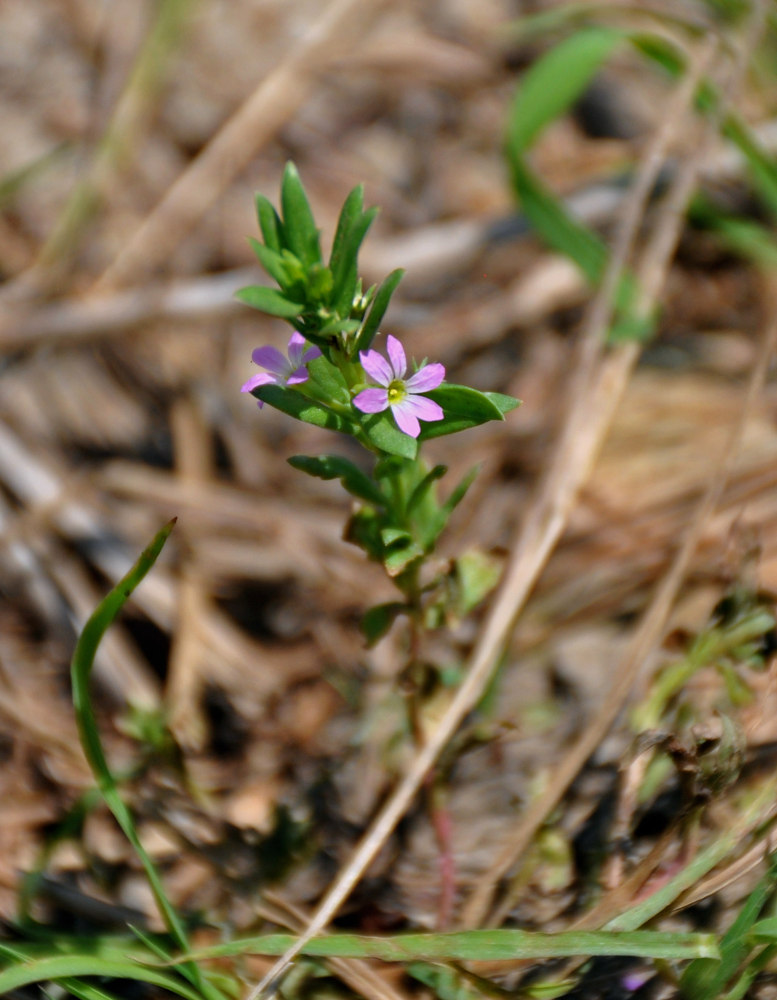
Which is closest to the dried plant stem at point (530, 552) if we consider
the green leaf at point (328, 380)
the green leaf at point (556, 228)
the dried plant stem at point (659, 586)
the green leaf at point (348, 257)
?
the dried plant stem at point (659, 586)

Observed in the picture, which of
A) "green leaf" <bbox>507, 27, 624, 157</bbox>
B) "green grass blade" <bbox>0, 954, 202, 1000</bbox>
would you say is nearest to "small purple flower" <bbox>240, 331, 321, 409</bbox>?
"green grass blade" <bbox>0, 954, 202, 1000</bbox>

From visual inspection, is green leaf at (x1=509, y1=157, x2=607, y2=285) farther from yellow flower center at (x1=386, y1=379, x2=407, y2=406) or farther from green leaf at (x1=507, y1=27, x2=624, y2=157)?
yellow flower center at (x1=386, y1=379, x2=407, y2=406)

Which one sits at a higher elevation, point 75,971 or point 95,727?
point 95,727

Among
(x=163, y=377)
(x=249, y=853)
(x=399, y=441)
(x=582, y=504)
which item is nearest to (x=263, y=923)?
(x=249, y=853)

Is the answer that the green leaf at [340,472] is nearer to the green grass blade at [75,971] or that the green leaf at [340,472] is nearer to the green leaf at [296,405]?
the green leaf at [296,405]

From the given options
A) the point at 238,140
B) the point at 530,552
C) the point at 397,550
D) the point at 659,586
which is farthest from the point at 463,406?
the point at 238,140

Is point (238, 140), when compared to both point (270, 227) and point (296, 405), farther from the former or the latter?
point (296, 405)

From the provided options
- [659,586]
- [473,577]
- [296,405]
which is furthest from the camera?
[659,586]
